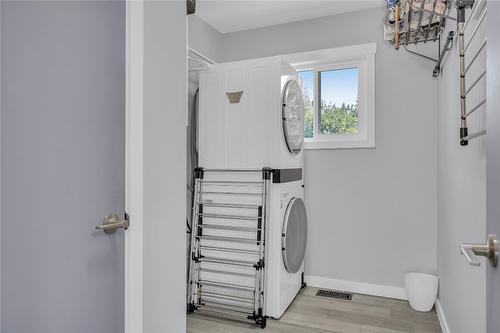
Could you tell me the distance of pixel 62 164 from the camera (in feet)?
3.64

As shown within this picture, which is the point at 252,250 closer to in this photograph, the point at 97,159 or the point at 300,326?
the point at 300,326

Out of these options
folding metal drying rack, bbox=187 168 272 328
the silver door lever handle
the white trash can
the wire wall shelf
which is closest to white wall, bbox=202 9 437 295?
the white trash can

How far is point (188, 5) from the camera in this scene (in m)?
1.75

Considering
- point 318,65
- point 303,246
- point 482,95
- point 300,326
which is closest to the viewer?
point 482,95

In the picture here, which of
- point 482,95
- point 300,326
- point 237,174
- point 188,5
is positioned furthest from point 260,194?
point 482,95

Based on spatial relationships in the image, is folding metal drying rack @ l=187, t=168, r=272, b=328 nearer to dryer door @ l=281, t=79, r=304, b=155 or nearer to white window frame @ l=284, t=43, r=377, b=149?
dryer door @ l=281, t=79, r=304, b=155

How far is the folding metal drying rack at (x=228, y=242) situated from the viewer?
2.54 metres

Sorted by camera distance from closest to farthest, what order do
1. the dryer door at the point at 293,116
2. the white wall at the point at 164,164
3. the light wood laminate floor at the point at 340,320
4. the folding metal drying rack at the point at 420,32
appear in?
the white wall at the point at 164,164, the folding metal drying rack at the point at 420,32, the light wood laminate floor at the point at 340,320, the dryer door at the point at 293,116

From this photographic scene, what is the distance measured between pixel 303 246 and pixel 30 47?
249 centimetres

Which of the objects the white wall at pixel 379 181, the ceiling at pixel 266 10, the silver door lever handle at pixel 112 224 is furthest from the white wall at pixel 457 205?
the silver door lever handle at pixel 112 224

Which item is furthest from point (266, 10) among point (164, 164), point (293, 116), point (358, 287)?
point (358, 287)

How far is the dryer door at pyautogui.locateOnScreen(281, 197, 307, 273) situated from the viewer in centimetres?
256

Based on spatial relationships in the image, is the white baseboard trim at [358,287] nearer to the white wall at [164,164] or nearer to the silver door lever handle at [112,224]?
the white wall at [164,164]

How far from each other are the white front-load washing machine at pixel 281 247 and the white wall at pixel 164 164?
989 millimetres
